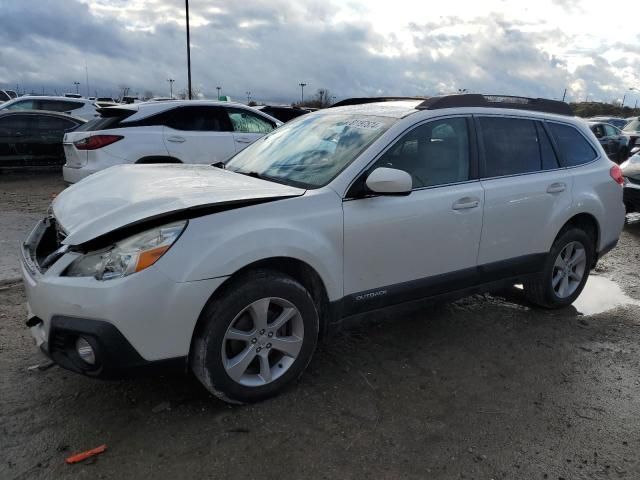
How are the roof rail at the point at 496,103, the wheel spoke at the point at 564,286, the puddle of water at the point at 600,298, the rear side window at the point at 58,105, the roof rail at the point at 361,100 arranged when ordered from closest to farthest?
the roof rail at the point at 496,103, the roof rail at the point at 361,100, the wheel spoke at the point at 564,286, the puddle of water at the point at 600,298, the rear side window at the point at 58,105

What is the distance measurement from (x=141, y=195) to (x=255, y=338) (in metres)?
1.05

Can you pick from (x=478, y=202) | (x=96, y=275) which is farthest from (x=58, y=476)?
(x=478, y=202)

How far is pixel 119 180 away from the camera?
358cm

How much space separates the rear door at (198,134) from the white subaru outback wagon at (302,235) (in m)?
3.81

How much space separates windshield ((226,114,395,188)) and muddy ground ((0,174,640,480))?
44.2 inches

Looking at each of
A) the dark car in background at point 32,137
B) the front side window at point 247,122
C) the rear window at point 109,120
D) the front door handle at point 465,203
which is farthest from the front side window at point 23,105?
the front door handle at point 465,203

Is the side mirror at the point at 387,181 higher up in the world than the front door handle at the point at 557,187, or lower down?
higher up

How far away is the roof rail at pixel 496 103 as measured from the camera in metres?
3.88

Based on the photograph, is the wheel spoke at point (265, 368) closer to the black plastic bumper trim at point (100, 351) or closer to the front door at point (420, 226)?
the black plastic bumper trim at point (100, 351)

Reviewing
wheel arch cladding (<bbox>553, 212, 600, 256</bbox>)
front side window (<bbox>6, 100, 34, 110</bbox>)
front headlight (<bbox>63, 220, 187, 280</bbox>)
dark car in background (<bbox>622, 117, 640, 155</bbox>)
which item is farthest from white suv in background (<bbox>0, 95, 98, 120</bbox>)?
dark car in background (<bbox>622, 117, 640, 155</bbox>)

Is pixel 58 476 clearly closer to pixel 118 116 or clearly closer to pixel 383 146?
pixel 383 146

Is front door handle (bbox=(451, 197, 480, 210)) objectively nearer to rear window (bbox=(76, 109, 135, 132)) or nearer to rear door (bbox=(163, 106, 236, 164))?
rear door (bbox=(163, 106, 236, 164))

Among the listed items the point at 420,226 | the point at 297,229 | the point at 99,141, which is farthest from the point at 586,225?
the point at 99,141

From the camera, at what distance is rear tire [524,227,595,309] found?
4613 millimetres
